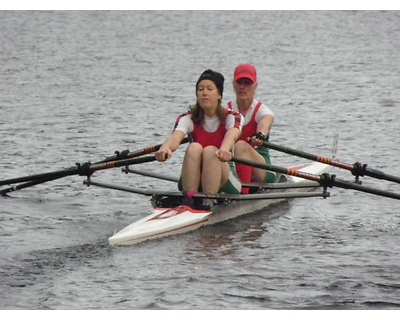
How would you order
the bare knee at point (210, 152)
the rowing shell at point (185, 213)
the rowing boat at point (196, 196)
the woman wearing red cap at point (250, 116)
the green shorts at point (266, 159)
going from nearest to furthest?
the rowing shell at point (185, 213) < the rowing boat at point (196, 196) < the bare knee at point (210, 152) < the woman wearing red cap at point (250, 116) < the green shorts at point (266, 159)

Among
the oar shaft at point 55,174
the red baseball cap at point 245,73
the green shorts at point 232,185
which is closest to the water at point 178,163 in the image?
the green shorts at point 232,185

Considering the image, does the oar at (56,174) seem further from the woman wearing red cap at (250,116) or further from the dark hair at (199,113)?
the woman wearing red cap at (250,116)

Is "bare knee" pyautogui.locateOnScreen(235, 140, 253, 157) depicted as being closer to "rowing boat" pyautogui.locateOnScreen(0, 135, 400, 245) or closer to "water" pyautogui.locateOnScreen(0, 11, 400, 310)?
"rowing boat" pyautogui.locateOnScreen(0, 135, 400, 245)

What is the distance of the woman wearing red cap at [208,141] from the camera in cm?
1273

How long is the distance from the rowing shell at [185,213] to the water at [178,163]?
12cm

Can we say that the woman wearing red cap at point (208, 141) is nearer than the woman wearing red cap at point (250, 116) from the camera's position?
Yes

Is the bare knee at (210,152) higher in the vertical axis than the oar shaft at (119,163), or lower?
higher

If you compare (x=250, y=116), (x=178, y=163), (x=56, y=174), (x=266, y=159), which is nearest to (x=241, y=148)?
(x=250, y=116)

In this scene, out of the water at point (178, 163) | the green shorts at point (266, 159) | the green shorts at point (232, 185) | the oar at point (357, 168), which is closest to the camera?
the water at point (178, 163)

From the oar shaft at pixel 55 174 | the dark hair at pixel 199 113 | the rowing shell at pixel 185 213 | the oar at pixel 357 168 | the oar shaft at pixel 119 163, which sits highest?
the dark hair at pixel 199 113

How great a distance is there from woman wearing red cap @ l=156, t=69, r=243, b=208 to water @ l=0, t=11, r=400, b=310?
520 millimetres

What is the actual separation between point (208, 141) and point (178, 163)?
4548 mm

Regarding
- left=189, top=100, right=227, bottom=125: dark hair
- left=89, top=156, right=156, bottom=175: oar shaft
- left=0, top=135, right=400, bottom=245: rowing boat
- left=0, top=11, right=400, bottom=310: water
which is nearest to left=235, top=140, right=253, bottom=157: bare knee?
left=0, top=135, right=400, bottom=245: rowing boat

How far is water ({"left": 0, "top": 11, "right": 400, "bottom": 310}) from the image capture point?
1087 cm
